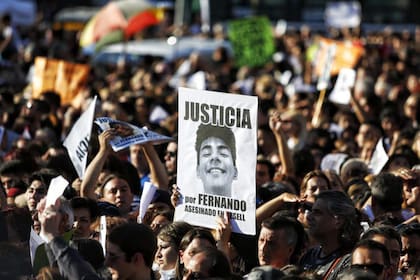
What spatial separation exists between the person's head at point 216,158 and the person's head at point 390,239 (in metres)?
1.05

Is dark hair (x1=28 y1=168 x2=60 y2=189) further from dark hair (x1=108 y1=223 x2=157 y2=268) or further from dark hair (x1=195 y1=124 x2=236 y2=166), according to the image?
dark hair (x1=108 y1=223 x2=157 y2=268)

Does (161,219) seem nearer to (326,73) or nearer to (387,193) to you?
(387,193)

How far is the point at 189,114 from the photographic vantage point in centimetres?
869

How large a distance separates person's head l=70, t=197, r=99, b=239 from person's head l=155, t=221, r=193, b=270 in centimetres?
85

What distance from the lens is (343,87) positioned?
17156 mm

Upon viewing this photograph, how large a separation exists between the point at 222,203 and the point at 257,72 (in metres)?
17.7

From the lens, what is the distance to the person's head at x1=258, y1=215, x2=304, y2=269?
25.7 ft

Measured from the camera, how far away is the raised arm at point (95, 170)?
32.8ft

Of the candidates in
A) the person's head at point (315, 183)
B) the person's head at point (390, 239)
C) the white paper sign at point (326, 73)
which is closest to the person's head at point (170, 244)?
the person's head at point (390, 239)

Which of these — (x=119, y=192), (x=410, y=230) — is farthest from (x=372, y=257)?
(x=119, y=192)

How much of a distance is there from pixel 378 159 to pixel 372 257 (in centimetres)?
478

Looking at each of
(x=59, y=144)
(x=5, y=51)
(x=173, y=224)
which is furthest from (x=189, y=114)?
(x=5, y=51)

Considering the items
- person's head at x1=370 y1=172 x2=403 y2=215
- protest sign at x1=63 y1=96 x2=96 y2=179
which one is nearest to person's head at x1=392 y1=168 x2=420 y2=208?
person's head at x1=370 y1=172 x2=403 y2=215

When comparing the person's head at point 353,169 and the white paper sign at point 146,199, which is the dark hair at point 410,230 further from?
the person's head at point 353,169
